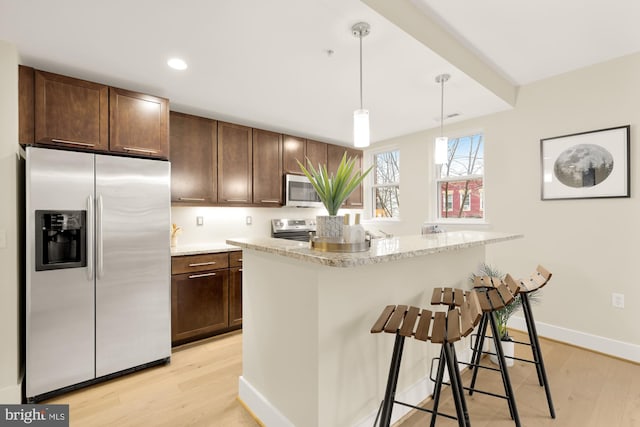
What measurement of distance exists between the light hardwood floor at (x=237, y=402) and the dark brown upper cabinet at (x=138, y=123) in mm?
1810

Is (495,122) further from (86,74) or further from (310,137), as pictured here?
(86,74)

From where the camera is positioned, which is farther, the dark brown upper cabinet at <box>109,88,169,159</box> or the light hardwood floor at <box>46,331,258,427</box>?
the dark brown upper cabinet at <box>109,88,169,159</box>

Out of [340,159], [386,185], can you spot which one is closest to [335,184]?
[340,159]

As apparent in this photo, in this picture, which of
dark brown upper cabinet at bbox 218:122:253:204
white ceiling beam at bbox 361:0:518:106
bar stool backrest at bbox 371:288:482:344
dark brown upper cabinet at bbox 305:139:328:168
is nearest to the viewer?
bar stool backrest at bbox 371:288:482:344

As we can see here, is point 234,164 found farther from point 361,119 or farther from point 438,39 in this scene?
point 438,39

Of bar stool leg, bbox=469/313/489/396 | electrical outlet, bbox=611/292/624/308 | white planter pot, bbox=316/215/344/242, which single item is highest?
white planter pot, bbox=316/215/344/242

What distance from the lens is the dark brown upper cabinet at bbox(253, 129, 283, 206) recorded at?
3717mm

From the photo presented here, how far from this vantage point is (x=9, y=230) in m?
1.95

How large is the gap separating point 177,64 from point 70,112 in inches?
33.5

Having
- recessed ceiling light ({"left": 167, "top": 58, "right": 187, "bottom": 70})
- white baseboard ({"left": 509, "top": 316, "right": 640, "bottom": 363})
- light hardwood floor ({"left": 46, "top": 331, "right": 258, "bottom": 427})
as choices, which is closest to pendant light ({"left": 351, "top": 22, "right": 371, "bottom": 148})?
recessed ceiling light ({"left": 167, "top": 58, "right": 187, "bottom": 70})

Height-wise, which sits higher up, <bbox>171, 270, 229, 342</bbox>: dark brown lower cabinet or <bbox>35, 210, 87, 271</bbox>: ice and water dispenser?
<bbox>35, 210, 87, 271</bbox>: ice and water dispenser

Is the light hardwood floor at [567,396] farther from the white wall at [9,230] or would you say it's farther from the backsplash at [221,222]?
the backsplash at [221,222]

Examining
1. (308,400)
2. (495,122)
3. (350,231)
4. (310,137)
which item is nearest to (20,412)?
(308,400)

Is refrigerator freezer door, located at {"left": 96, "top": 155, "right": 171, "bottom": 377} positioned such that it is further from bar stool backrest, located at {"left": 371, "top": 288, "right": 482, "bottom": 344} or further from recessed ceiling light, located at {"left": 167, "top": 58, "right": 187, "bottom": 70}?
bar stool backrest, located at {"left": 371, "top": 288, "right": 482, "bottom": 344}
